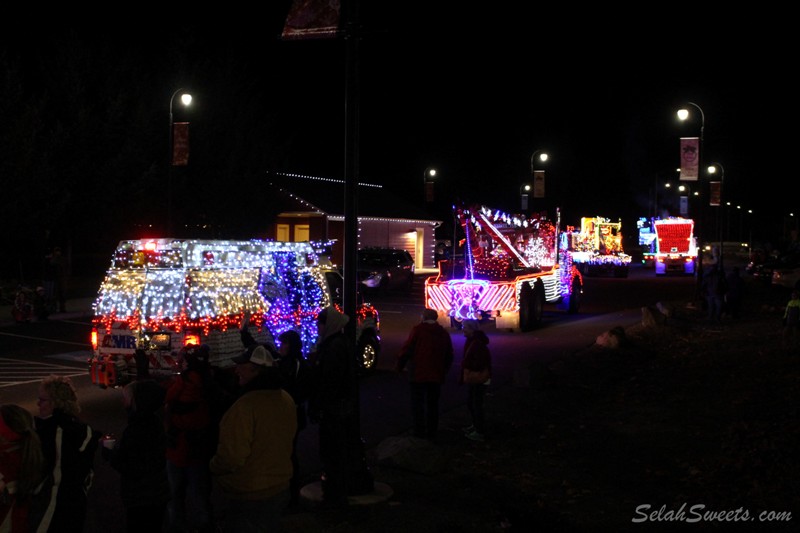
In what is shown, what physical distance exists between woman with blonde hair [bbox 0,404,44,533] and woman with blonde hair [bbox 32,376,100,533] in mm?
88

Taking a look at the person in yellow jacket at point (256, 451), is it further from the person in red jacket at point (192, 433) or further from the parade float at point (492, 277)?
the parade float at point (492, 277)

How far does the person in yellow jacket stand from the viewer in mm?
5301

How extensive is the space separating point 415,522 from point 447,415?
4.82 metres

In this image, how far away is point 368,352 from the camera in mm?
14938

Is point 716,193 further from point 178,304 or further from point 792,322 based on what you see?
point 178,304

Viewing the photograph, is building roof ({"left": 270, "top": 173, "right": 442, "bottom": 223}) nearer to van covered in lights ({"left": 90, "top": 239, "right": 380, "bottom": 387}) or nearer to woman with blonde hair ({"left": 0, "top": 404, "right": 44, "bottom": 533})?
van covered in lights ({"left": 90, "top": 239, "right": 380, "bottom": 387})

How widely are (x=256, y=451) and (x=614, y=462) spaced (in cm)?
513

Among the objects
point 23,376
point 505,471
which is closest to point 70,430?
point 505,471

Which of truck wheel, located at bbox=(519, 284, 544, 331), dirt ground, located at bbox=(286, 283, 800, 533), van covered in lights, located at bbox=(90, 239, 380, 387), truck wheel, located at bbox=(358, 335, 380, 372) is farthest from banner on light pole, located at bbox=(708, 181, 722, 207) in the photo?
van covered in lights, located at bbox=(90, 239, 380, 387)

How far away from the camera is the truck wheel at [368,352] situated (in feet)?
48.0

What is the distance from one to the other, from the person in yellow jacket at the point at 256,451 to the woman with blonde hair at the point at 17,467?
1.05 m

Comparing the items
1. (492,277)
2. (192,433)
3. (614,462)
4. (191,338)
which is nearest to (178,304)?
(191,338)

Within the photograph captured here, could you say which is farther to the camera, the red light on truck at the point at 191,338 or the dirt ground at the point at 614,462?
the red light on truck at the point at 191,338

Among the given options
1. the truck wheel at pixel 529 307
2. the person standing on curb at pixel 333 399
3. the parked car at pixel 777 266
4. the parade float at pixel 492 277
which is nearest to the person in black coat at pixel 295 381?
the person standing on curb at pixel 333 399
